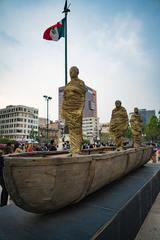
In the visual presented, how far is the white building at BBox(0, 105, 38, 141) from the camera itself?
247 feet

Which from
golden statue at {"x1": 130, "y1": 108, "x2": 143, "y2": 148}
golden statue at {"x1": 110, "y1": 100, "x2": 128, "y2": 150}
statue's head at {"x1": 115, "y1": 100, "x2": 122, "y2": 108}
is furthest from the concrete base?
golden statue at {"x1": 130, "y1": 108, "x2": 143, "y2": 148}

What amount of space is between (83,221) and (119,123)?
13.7 ft

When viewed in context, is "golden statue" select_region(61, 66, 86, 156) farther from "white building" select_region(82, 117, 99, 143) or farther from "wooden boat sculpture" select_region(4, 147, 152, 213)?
"white building" select_region(82, 117, 99, 143)

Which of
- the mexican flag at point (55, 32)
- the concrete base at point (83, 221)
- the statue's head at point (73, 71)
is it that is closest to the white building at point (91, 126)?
the mexican flag at point (55, 32)

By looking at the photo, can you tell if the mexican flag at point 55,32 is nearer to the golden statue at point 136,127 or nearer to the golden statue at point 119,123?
the golden statue at point 136,127

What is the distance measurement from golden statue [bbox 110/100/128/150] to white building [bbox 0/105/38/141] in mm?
69953

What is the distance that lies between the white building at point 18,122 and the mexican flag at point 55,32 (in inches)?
2518

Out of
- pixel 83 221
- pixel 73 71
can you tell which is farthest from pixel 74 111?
pixel 83 221

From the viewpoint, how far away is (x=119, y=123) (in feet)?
20.0

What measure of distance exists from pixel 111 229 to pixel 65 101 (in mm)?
2388

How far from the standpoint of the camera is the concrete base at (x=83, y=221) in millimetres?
2033

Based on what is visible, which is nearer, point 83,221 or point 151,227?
point 83,221

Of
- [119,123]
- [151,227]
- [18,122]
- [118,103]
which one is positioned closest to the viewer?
[151,227]

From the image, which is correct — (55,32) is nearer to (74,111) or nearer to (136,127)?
(136,127)
